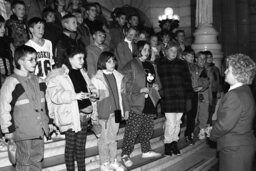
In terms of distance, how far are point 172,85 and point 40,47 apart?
2222mm

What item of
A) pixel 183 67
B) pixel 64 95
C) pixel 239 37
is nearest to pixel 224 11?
pixel 239 37

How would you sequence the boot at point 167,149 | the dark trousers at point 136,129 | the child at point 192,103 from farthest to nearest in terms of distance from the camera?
the child at point 192,103
the boot at point 167,149
the dark trousers at point 136,129

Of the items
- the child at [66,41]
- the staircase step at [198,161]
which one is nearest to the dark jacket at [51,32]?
the child at [66,41]

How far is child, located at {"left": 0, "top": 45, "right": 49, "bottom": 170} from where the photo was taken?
3.69 meters

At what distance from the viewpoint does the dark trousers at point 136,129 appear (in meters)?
4.98

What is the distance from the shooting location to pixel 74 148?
4160 millimetres

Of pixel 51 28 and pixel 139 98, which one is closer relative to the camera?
pixel 139 98

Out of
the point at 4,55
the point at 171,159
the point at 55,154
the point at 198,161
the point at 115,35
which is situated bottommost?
the point at 198,161

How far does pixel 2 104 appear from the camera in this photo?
3.62 metres

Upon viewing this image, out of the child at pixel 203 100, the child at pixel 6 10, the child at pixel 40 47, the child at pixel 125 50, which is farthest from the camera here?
the child at pixel 203 100

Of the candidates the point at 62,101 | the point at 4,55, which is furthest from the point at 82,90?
the point at 4,55

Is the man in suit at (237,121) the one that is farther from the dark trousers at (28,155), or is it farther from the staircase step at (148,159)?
the dark trousers at (28,155)

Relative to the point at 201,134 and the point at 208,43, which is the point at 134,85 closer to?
the point at 201,134

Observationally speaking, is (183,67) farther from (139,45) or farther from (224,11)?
(224,11)
